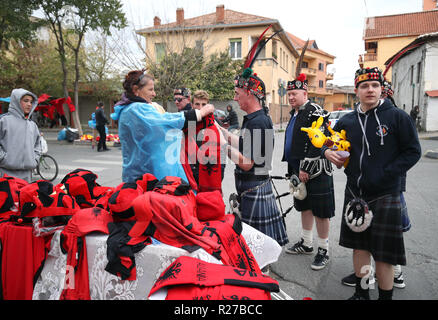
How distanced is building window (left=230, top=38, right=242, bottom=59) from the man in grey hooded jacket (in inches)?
985

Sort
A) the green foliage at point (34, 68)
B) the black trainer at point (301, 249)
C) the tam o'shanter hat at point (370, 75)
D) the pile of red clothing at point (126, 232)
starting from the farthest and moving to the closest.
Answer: the green foliage at point (34, 68), the black trainer at point (301, 249), the tam o'shanter hat at point (370, 75), the pile of red clothing at point (126, 232)

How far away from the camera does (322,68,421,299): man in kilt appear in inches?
96.0

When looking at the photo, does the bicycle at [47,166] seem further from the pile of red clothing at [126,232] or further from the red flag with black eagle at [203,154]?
the red flag with black eagle at [203,154]

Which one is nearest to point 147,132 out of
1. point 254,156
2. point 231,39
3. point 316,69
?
point 254,156

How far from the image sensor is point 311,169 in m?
3.48

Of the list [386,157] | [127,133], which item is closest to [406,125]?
[386,157]

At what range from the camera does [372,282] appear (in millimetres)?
3029

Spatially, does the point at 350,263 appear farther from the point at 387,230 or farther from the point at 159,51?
the point at 159,51

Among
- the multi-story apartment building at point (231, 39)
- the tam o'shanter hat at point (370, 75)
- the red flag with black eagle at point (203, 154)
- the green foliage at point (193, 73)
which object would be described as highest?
the multi-story apartment building at point (231, 39)

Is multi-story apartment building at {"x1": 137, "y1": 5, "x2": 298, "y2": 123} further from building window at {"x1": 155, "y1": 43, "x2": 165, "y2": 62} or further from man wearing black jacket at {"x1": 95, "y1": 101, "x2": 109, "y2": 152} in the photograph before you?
man wearing black jacket at {"x1": 95, "y1": 101, "x2": 109, "y2": 152}

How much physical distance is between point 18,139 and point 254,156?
337cm

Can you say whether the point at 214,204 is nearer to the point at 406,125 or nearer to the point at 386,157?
the point at 386,157

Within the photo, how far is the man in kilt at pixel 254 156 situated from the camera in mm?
2855

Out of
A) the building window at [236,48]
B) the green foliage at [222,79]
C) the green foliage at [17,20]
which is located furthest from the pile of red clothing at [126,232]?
the building window at [236,48]
